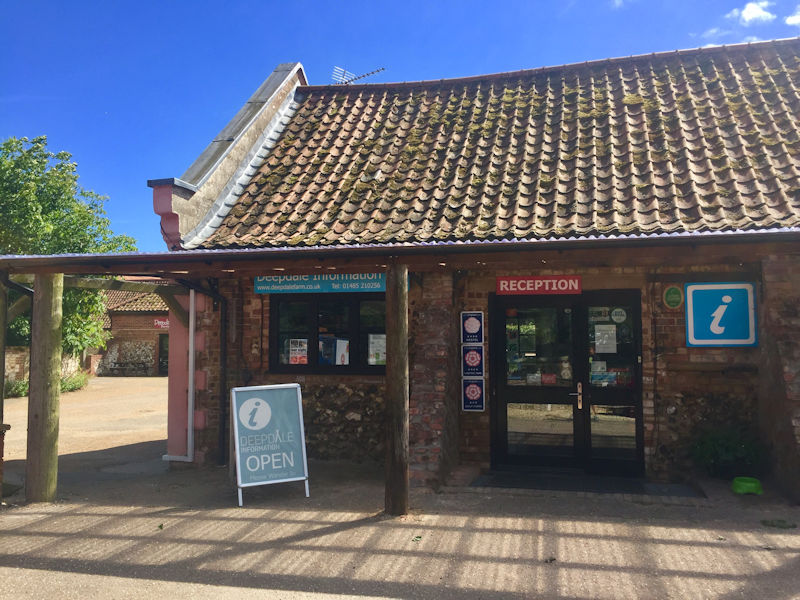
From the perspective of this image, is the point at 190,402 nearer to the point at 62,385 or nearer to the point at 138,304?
the point at 62,385

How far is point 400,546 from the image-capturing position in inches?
205

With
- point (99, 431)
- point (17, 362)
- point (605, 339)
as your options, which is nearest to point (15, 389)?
point (17, 362)

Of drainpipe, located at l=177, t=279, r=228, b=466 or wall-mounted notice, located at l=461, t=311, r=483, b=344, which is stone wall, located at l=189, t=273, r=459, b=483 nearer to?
drainpipe, located at l=177, t=279, r=228, b=466

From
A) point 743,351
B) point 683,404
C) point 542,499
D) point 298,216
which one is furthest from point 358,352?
point 743,351

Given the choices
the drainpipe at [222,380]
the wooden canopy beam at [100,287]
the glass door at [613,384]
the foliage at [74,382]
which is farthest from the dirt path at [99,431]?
the glass door at [613,384]

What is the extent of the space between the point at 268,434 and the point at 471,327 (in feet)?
9.81

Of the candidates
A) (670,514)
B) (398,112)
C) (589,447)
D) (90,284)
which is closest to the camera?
(670,514)

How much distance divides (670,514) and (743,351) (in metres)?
2.48

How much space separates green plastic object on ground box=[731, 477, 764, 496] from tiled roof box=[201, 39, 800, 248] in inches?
106

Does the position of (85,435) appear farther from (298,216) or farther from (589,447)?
(589,447)

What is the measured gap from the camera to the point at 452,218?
7.68 metres

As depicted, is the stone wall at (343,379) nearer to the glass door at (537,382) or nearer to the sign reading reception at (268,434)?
the glass door at (537,382)

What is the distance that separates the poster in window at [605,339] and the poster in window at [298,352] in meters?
4.02

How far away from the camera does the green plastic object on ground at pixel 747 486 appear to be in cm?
648
